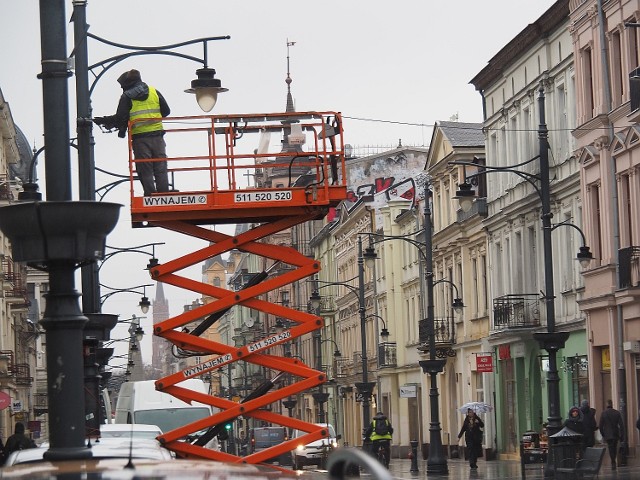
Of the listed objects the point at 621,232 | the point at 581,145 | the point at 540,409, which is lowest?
the point at 540,409

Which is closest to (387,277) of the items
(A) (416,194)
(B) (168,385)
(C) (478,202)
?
(A) (416,194)

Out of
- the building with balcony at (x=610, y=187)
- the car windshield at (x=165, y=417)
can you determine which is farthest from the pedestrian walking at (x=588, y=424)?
the car windshield at (x=165, y=417)

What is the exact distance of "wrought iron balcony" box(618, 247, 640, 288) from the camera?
130 feet

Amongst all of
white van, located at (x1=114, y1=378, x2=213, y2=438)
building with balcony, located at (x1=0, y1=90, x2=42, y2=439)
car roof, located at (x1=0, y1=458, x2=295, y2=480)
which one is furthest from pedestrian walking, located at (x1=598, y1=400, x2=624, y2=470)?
car roof, located at (x1=0, y1=458, x2=295, y2=480)

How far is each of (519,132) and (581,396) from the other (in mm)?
11231

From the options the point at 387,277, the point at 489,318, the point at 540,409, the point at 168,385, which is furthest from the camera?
the point at 387,277

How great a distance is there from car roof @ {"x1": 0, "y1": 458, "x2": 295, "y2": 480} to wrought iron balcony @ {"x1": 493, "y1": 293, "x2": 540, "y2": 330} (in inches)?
1712

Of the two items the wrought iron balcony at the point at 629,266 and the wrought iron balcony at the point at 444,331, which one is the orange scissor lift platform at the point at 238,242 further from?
the wrought iron balcony at the point at 444,331

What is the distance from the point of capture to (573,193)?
47.3 meters

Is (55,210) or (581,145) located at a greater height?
(581,145)

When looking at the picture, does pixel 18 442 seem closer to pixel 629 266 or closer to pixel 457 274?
pixel 629 266

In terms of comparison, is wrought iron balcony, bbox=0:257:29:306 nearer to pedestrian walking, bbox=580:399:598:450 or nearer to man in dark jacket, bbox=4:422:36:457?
pedestrian walking, bbox=580:399:598:450

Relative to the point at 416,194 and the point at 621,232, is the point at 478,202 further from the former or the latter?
the point at 416,194

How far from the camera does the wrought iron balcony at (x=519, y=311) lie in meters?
51.2
